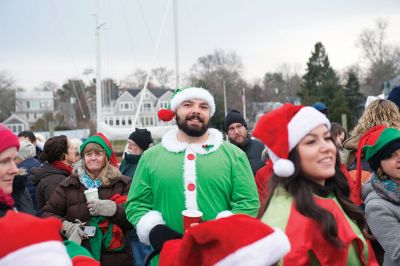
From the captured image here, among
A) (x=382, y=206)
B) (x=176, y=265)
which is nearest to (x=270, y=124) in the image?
(x=176, y=265)

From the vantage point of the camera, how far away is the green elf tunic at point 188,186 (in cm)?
356

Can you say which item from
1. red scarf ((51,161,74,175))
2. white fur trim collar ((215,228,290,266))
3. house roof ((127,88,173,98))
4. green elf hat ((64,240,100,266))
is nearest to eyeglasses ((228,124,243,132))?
red scarf ((51,161,74,175))

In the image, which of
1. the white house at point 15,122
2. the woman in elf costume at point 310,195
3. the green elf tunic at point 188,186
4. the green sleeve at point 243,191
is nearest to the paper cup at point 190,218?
the green elf tunic at point 188,186

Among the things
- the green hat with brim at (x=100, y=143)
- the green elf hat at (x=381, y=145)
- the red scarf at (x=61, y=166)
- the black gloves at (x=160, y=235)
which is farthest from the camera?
the red scarf at (x=61, y=166)

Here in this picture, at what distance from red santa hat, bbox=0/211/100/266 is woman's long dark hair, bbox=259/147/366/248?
1202mm

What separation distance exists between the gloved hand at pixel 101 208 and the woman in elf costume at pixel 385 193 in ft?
7.68

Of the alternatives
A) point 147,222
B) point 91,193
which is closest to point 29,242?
point 147,222

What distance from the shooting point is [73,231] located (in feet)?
14.1

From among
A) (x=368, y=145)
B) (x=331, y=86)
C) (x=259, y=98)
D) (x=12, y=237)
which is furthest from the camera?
(x=259, y=98)

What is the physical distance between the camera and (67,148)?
5.73 metres

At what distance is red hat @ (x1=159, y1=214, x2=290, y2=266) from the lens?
1981mm

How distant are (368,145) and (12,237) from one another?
2699 millimetres

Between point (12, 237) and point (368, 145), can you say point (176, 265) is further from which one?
point (368, 145)

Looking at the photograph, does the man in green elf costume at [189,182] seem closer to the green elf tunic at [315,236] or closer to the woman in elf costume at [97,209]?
the woman in elf costume at [97,209]
